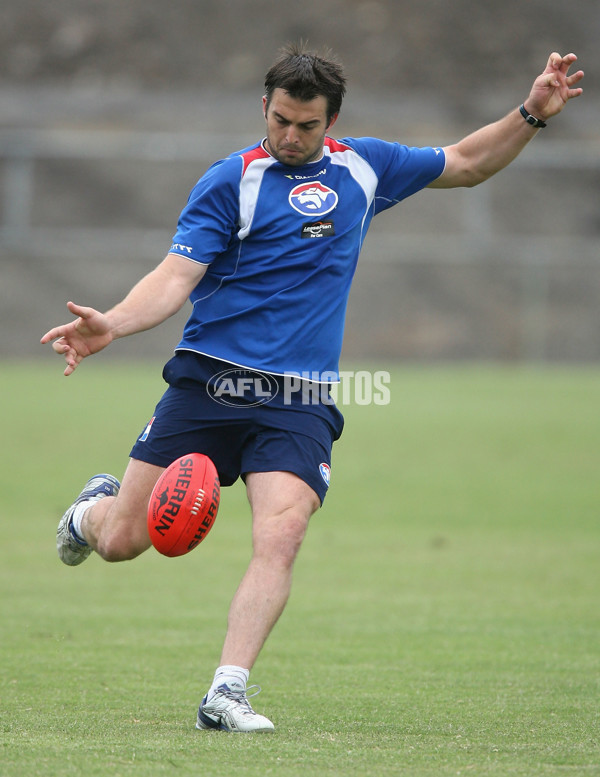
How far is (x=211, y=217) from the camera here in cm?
477

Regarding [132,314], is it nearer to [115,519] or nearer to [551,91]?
[115,519]

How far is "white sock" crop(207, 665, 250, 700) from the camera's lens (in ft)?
14.1

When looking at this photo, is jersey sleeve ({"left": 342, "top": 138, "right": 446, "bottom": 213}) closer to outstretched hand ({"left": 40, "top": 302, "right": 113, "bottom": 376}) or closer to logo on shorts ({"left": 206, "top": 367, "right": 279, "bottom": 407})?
logo on shorts ({"left": 206, "top": 367, "right": 279, "bottom": 407})

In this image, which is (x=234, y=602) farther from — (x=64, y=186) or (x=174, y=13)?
(x=174, y=13)

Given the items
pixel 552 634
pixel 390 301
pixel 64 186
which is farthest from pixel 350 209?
pixel 64 186

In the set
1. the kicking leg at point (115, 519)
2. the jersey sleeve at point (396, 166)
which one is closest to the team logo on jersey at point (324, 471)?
the kicking leg at point (115, 519)

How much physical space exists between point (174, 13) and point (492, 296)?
1795cm

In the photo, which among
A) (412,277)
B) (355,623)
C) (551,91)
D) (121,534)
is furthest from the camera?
(412,277)

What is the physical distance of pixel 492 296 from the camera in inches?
1002

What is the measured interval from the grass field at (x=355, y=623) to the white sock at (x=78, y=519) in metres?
0.58

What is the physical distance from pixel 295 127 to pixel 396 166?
0.61 metres

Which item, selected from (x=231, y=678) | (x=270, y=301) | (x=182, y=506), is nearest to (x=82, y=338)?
(x=182, y=506)

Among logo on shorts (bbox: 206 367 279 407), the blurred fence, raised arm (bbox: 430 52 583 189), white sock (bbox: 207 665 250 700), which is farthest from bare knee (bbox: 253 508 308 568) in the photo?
the blurred fence

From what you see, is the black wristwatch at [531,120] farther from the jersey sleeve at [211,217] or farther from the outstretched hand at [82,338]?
the outstretched hand at [82,338]
